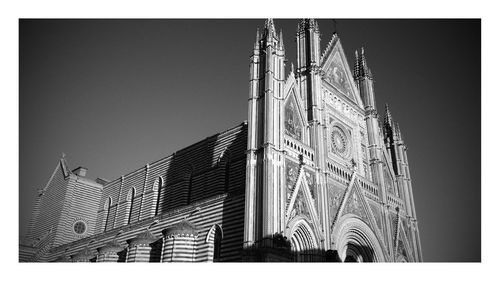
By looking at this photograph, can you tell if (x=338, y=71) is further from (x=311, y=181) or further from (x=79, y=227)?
(x=79, y=227)

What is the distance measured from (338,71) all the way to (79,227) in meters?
23.8

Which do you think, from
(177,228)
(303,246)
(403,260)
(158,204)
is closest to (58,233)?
(158,204)

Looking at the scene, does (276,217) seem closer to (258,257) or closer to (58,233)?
(258,257)

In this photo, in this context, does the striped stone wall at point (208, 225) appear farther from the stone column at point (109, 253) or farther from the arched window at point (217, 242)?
the stone column at point (109, 253)

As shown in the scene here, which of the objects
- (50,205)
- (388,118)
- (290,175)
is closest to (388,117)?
(388,118)

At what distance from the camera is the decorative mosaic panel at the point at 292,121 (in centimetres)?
2034

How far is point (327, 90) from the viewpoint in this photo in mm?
25500

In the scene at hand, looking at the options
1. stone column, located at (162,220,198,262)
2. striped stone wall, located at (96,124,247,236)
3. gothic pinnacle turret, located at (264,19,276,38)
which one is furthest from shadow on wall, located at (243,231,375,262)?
gothic pinnacle turret, located at (264,19,276,38)

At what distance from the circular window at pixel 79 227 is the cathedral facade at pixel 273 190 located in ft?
0.58

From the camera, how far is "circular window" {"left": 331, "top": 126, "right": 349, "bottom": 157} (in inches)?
950

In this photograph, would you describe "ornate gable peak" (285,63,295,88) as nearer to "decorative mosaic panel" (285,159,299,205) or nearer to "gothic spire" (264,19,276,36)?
"gothic spire" (264,19,276,36)

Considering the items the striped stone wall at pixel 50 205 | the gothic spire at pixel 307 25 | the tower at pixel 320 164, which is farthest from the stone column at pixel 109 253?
the gothic spire at pixel 307 25

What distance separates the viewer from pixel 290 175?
1845cm

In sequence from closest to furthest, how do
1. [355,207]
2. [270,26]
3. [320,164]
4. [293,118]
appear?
[320,164] → [293,118] → [270,26] → [355,207]
